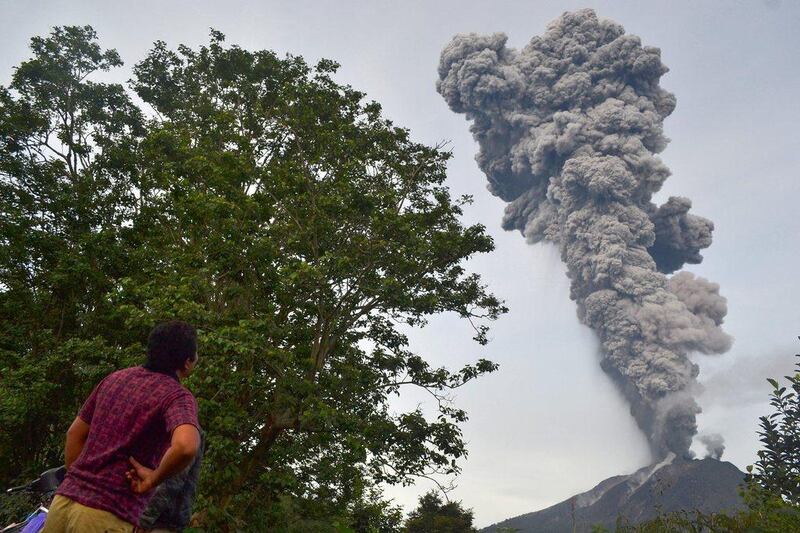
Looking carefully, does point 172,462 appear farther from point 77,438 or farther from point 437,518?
point 437,518

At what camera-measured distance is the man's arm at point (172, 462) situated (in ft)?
7.88

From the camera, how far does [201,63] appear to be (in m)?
21.0

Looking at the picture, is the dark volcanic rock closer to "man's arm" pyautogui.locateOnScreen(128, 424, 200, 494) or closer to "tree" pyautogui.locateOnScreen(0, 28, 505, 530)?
"tree" pyautogui.locateOnScreen(0, 28, 505, 530)

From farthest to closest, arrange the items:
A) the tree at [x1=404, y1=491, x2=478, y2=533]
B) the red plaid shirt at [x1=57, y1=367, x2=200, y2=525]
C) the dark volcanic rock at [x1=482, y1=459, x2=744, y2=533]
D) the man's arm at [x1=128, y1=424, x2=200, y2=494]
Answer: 1. the dark volcanic rock at [x1=482, y1=459, x2=744, y2=533]
2. the tree at [x1=404, y1=491, x2=478, y2=533]
3. the red plaid shirt at [x1=57, y1=367, x2=200, y2=525]
4. the man's arm at [x1=128, y1=424, x2=200, y2=494]

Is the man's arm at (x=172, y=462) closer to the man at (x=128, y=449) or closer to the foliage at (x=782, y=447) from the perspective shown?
the man at (x=128, y=449)

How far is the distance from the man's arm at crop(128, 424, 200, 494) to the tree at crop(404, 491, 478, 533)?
89.7 ft

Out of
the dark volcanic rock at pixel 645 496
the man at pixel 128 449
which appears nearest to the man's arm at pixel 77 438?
the man at pixel 128 449

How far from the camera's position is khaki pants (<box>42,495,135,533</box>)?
8.13 ft

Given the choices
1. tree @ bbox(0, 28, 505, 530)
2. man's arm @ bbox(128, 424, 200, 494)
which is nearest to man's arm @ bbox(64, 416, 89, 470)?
man's arm @ bbox(128, 424, 200, 494)

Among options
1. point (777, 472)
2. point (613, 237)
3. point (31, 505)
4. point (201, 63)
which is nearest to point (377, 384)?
point (31, 505)

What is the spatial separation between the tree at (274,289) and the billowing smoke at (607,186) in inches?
2394

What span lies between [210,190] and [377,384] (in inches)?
257

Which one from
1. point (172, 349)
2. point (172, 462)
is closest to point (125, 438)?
point (172, 462)

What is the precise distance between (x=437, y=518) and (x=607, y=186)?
5394cm
